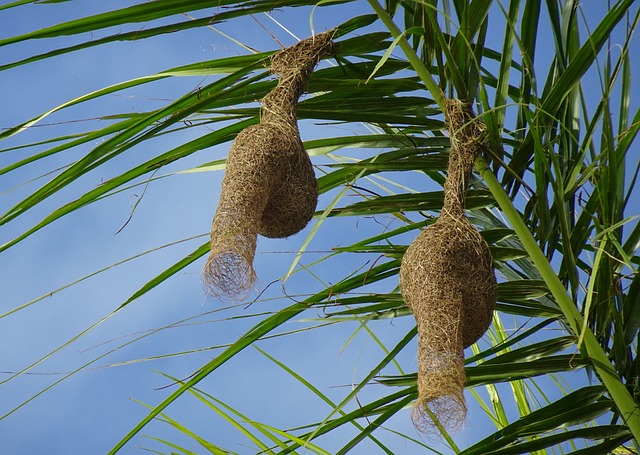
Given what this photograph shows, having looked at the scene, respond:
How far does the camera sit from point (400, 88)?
152cm

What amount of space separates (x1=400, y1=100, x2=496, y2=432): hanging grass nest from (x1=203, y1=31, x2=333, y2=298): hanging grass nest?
189 mm

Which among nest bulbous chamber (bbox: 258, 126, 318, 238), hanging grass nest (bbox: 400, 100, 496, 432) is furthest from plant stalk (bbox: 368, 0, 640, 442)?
nest bulbous chamber (bbox: 258, 126, 318, 238)

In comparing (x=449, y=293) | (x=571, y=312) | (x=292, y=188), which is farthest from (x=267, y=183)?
(x=571, y=312)

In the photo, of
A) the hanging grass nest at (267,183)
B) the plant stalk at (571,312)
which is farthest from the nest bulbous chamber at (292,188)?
the plant stalk at (571,312)

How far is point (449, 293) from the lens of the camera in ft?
3.93

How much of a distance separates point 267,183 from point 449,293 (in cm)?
28

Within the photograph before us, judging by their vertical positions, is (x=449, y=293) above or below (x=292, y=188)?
below

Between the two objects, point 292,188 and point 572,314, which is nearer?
point 292,188

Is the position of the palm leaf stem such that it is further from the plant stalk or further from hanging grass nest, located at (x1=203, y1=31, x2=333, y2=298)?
hanging grass nest, located at (x1=203, y1=31, x2=333, y2=298)

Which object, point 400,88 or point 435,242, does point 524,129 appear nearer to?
point 400,88

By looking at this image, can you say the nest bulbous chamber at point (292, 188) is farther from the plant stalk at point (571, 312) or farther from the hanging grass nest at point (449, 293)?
the plant stalk at point (571, 312)

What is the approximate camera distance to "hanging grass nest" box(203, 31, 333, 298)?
45.9 inches

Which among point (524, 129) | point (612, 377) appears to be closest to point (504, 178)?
point (524, 129)

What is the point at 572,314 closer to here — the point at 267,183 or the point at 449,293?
the point at 449,293
